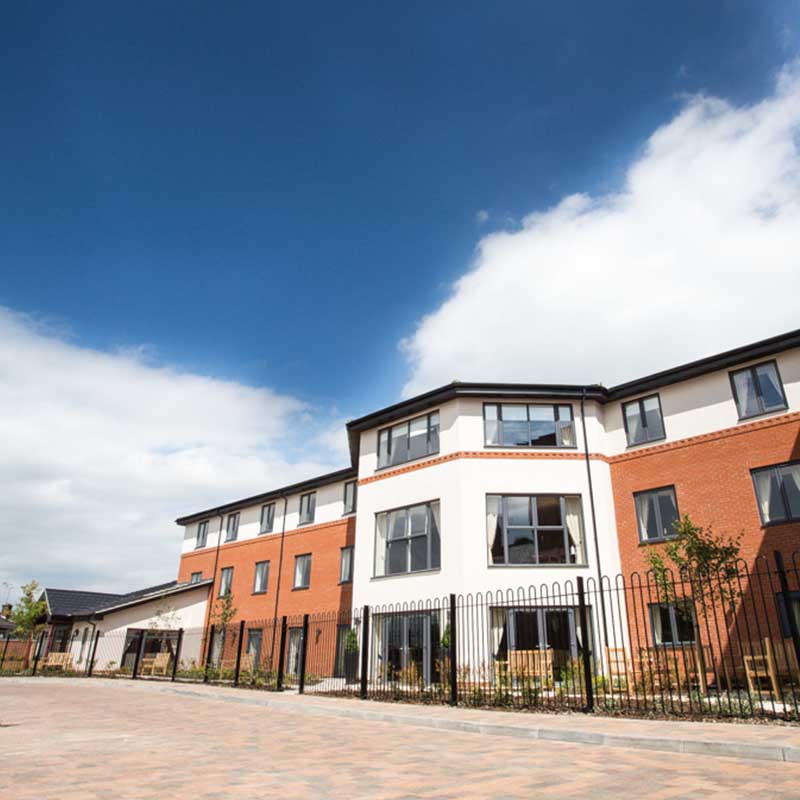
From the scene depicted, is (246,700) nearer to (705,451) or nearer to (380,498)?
(380,498)

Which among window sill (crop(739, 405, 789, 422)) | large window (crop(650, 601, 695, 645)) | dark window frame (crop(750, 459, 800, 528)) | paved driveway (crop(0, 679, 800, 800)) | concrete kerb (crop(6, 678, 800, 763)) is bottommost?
paved driveway (crop(0, 679, 800, 800))

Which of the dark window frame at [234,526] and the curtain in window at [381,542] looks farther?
the dark window frame at [234,526]

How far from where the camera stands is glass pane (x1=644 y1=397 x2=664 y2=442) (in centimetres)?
1836

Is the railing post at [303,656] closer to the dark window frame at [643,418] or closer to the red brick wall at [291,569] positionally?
the red brick wall at [291,569]

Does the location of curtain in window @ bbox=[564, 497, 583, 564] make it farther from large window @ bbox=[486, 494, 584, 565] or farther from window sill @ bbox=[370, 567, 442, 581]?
window sill @ bbox=[370, 567, 442, 581]

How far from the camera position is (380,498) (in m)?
20.2

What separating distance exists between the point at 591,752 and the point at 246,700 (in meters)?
9.09

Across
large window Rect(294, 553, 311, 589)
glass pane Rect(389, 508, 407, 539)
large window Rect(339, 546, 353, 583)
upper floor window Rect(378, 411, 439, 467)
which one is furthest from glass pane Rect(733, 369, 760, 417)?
large window Rect(294, 553, 311, 589)

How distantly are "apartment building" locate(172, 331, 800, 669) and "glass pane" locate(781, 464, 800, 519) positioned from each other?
0.08 ft

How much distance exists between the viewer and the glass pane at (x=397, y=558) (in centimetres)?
1894

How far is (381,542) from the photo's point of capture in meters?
19.8

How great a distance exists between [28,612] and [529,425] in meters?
25.1

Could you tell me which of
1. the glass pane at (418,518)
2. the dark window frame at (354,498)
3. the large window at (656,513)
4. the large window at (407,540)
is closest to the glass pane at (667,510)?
the large window at (656,513)

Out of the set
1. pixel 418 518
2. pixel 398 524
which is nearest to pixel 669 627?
pixel 418 518
